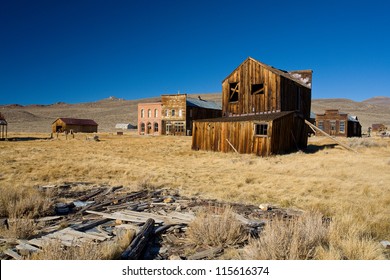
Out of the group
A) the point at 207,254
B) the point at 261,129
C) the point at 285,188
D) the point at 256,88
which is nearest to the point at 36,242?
the point at 207,254

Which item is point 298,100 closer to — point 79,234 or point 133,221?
point 133,221

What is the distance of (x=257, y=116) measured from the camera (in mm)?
22375

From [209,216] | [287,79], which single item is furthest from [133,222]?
[287,79]

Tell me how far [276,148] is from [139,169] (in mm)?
10549

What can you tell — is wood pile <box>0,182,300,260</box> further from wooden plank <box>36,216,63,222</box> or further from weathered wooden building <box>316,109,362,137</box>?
weathered wooden building <box>316,109,362,137</box>

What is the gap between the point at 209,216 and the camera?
550 cm

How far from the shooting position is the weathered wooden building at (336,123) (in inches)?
1652

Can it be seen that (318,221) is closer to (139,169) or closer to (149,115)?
(139,169)

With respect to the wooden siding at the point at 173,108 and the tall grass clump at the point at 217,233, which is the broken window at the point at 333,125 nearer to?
the wooden siding at the point at 173,108

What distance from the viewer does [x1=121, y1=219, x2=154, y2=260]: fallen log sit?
4.46 meters

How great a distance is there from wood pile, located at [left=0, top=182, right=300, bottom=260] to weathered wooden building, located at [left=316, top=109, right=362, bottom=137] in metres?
39.3

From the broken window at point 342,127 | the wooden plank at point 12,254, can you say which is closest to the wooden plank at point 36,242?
the wooden plank at point 12,254

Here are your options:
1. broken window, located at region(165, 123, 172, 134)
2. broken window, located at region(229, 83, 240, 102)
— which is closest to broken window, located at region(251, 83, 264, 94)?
broken window, located at region(229, 83, 240, 102)

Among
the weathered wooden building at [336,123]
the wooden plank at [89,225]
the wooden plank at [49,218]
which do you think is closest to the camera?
the wooden plank at [89,225]
